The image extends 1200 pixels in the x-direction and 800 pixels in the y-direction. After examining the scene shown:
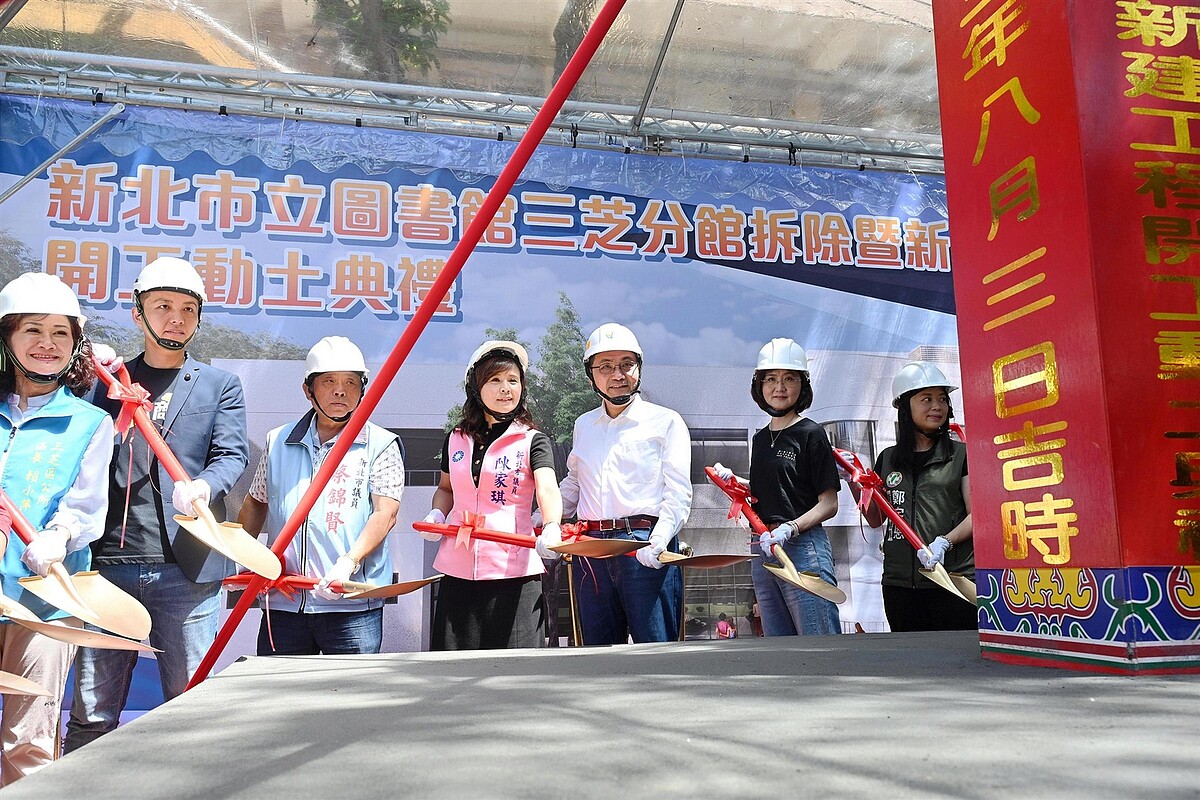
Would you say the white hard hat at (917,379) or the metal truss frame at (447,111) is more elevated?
the metal truss frame at (447,111)

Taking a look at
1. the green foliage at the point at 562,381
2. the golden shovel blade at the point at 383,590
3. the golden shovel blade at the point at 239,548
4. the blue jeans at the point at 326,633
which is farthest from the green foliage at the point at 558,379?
the golden shovel blade at the point at 239,548

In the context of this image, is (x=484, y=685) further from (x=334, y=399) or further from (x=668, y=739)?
(x=334, y=399)

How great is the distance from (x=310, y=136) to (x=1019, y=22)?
319 cm

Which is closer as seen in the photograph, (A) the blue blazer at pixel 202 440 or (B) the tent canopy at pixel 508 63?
(A) the blue blazer at pixel 202 440

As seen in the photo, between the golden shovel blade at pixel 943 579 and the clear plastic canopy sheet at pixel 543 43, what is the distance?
2.28 metres

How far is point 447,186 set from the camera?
158 inches

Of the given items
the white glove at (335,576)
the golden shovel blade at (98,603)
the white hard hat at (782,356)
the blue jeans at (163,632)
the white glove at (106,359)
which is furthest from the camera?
the white hard hat at (782,356)

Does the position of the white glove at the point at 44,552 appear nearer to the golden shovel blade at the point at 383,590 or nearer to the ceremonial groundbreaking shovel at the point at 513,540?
the golden shovel blade at the point at 383,590

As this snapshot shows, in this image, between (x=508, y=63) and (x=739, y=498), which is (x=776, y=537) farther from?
(x=508, y=63)

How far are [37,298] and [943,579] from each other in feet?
9.56

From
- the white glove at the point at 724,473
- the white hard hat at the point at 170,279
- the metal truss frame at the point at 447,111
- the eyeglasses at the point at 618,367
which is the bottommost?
the white glove at the point at 724,473

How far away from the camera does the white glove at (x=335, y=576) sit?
104 inches

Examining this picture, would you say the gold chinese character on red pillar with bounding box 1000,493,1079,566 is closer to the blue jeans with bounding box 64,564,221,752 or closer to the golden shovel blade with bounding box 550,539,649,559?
the golden shovel blade with bounding box 550,539,649,559

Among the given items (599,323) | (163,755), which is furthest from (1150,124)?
(599,323)
